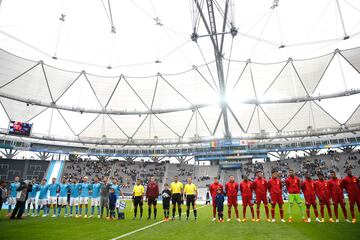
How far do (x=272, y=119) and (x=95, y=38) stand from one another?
36610 mm

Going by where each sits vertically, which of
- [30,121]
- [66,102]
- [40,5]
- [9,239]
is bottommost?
[9,239]

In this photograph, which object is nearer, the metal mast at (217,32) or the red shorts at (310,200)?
the red shorts at (310,200)

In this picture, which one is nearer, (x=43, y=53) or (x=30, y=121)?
(x=43, y=53)

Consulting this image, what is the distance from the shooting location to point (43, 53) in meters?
42.5

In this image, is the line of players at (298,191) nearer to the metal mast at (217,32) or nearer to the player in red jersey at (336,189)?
the player in red jersey at (336,189)

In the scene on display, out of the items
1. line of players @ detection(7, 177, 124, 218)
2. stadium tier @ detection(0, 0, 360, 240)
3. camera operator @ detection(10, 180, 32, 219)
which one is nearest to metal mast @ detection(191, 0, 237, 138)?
stadium tier @ detection(0, 0, 360, 240)

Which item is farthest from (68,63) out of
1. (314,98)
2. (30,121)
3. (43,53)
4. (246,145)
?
(314,98)

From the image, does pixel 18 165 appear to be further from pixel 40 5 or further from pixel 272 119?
pixel 272 119

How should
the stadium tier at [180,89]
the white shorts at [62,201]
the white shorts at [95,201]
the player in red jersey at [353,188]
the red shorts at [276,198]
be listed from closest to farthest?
the player in red jersey at [353,188] < the red shorts at [276,198] < the white shorts at [95,201] < the white shorts at [62,201] < the stadium tier at [180,89]

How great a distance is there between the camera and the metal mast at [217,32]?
2685 cm

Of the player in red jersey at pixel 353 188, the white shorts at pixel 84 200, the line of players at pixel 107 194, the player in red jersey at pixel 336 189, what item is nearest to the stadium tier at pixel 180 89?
the line of players at pixel 107 194

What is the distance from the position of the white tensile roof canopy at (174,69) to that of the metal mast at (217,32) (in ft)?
2.07

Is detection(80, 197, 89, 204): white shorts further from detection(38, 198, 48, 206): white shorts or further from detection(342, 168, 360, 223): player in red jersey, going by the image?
detection(342, 168, 360, 223): player in red jersey

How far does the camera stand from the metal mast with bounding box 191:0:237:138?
88.1 feet
